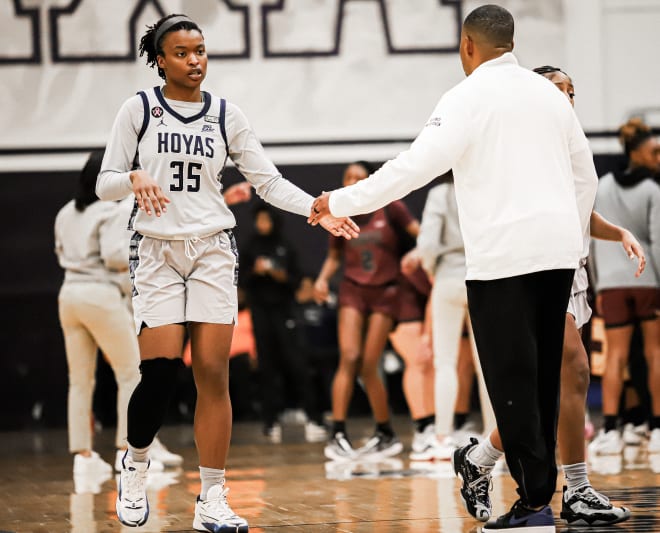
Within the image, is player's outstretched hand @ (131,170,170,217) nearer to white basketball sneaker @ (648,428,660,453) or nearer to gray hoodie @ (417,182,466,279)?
gray hoodie @ (417,182,466,279)

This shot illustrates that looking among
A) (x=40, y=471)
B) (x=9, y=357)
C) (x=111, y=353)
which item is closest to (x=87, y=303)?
(x=111, y=353)

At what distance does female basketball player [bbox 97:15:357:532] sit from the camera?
180 inches

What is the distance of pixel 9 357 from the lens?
470 inches

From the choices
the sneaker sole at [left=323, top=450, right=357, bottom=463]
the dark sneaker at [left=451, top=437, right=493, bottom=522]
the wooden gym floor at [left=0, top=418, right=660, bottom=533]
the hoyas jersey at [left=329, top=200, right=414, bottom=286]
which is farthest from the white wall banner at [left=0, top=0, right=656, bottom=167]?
the dark sneaker at [left=451, top=437, right=493, bottom=522]

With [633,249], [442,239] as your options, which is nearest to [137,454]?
[633,249]

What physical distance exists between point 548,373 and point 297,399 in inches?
298

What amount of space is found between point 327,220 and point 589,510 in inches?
58.5

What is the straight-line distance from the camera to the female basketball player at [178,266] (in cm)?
458

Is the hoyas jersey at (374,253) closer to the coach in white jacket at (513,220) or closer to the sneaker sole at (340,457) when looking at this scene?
the sneaker sole at (340,457)

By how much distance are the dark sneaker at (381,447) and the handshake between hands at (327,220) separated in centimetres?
355

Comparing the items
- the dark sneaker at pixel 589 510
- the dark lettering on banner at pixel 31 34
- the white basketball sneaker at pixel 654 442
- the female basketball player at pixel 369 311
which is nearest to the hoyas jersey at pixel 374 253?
the female basketball player at pixel 369 311

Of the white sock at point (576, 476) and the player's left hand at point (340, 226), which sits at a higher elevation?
the player's left hand at point (340, 226)

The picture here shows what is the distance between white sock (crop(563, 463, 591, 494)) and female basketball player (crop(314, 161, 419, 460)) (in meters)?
3.46

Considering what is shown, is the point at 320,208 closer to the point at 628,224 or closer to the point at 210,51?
the point at 628,224
